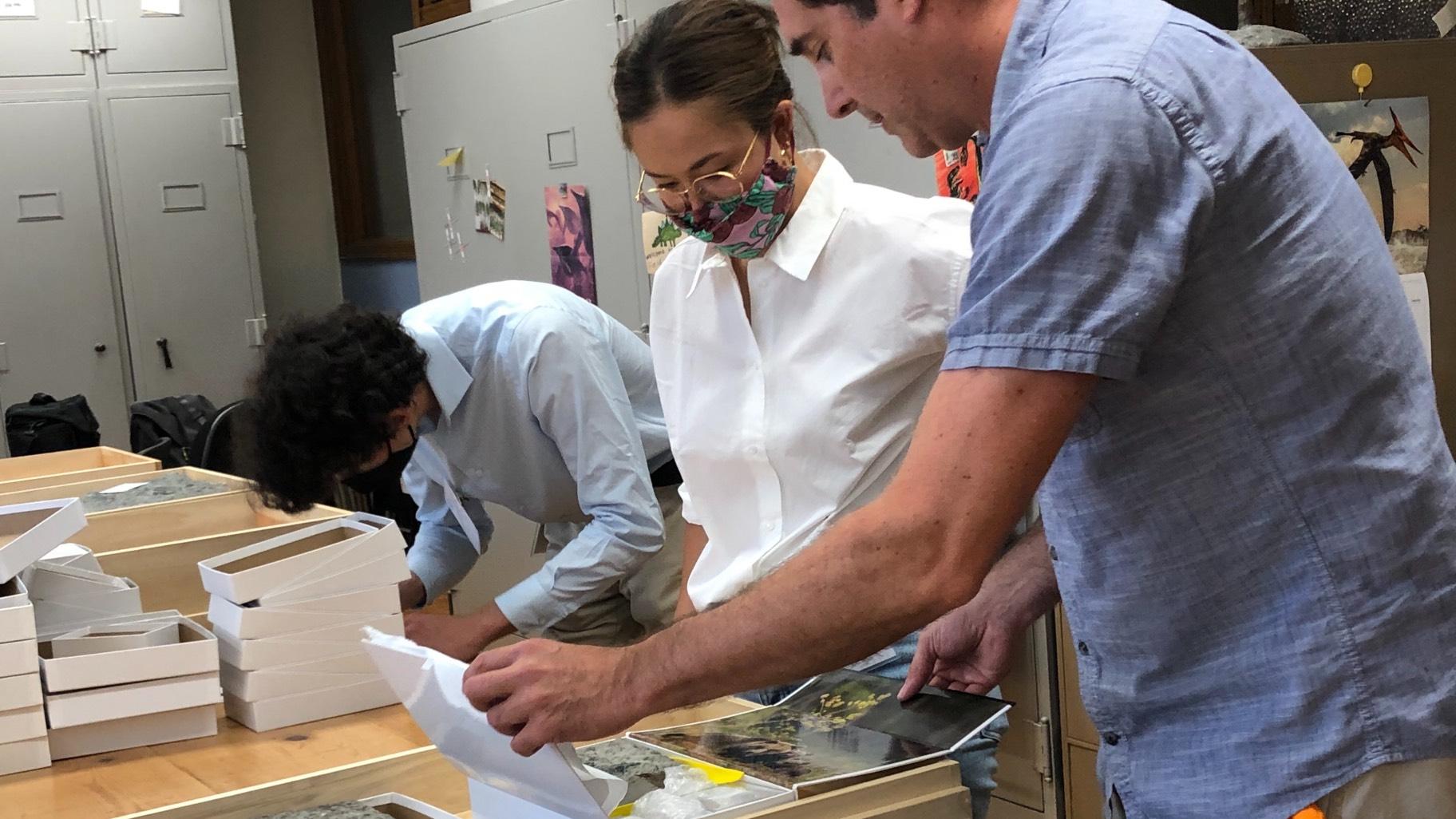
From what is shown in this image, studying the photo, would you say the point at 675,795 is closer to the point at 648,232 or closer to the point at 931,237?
the point at 931,237

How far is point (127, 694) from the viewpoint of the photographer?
1646 mm

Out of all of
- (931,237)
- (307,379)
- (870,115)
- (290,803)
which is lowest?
(290,803)

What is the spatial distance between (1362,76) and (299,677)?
1.70 meters

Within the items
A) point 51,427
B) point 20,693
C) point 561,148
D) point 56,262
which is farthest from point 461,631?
point 56,262

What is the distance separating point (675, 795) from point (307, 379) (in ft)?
3.66

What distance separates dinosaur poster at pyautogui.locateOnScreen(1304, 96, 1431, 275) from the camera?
81.9 inches

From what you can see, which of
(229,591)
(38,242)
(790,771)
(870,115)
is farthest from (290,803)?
(38,242)

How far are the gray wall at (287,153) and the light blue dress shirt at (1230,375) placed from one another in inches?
238

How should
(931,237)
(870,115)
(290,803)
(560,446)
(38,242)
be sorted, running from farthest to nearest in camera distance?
(38,242) → (560,446) → (931,237) → (290,803) → (870,115)

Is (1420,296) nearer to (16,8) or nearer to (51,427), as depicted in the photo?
(51,427)

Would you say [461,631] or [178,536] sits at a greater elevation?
[178,536]

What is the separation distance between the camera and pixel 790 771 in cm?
127

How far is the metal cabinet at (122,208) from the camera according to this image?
17.5ft

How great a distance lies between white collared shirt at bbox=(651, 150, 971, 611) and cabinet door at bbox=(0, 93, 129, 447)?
4429 mm
